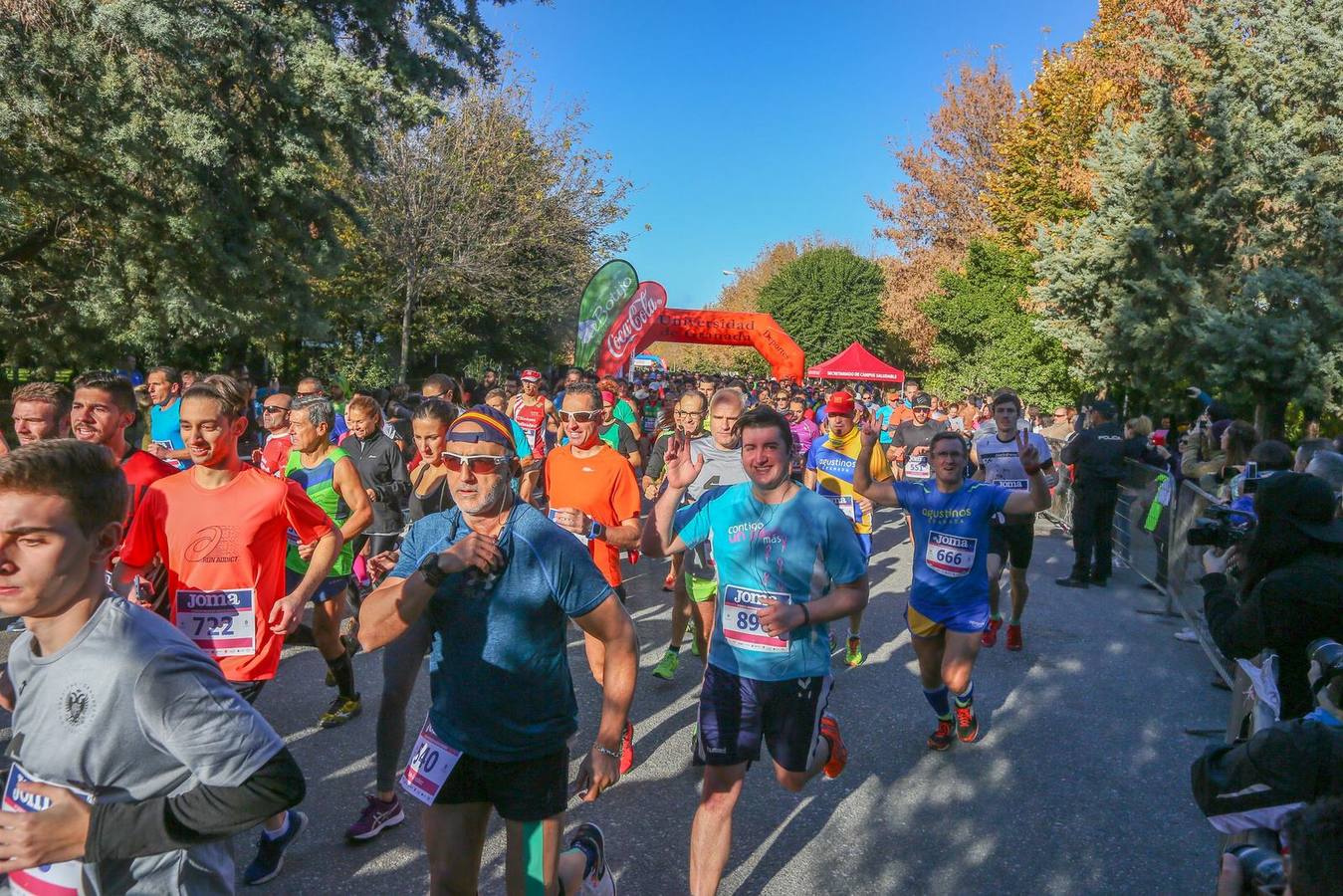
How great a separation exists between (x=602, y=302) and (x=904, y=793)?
1536cm

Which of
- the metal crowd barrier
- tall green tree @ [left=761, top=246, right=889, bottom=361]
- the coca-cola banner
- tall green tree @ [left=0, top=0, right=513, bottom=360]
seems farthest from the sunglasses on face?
tall green tree @ [left=761, top=246, right=889, bottom=361]

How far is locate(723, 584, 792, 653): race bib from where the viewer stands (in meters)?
3.49

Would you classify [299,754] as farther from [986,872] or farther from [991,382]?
[991,382]

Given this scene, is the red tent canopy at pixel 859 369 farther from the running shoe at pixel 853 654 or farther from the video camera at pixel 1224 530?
the video camera at pixel 1224 530

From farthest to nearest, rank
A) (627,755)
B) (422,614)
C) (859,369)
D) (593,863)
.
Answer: (859,369), (627,755), (593,863), (422,614)

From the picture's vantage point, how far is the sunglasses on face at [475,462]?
268 cm

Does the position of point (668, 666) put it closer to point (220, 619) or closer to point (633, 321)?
point (220, 619)

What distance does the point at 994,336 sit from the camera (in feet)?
88.5

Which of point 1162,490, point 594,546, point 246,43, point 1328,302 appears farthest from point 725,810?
point 1328,302

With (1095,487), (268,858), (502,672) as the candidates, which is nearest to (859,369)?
(1095,487)

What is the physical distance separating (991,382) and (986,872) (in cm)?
2386

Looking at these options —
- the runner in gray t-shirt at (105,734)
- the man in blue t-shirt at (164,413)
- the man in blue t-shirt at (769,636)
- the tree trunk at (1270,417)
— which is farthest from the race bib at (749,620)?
the tree trunk at (1270,417)

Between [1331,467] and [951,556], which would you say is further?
[951,556]

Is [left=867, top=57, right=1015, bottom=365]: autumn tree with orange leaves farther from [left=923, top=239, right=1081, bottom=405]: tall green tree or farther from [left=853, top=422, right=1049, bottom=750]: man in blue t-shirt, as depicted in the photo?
[left=853, top=422, right=1049, bottom=750]: man in blue t-shirt
